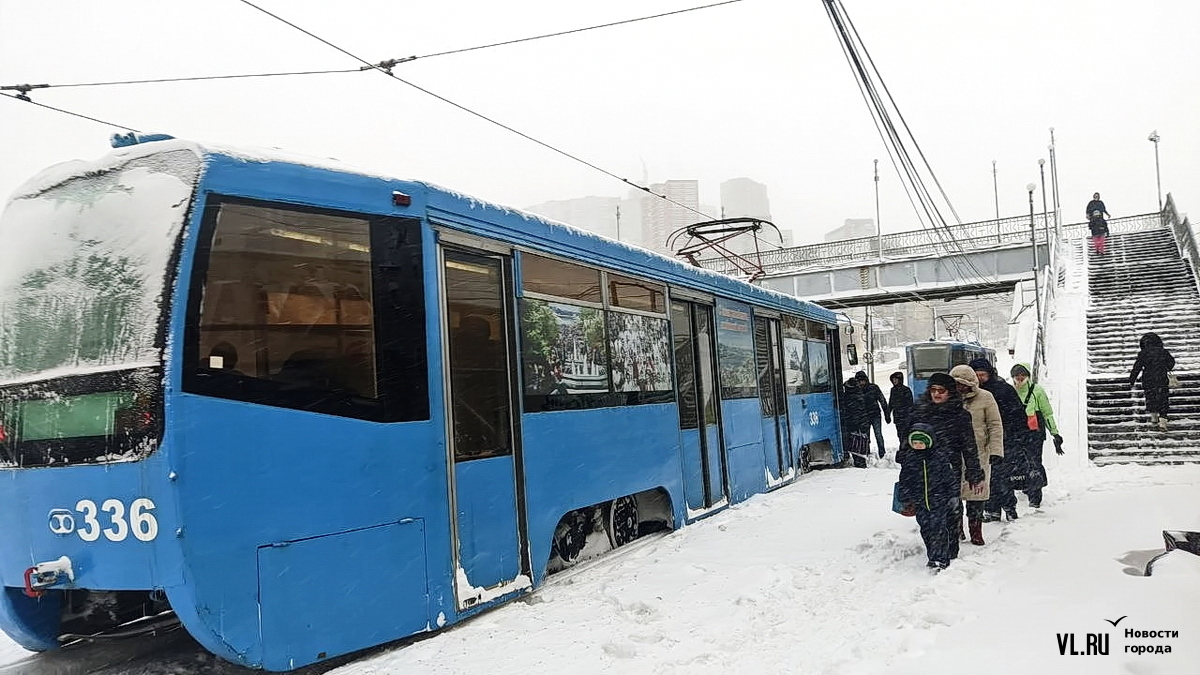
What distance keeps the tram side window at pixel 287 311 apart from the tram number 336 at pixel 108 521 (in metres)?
0.68

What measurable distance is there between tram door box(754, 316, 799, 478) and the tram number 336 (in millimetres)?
8187

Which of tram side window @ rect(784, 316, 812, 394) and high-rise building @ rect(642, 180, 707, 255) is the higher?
high-rise building @ rect(642, 180, 707, 255)

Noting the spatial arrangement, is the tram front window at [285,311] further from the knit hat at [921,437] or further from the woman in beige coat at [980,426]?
the woman in beige coat at [980,426]

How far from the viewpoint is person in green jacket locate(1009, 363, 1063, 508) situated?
8.80 meters

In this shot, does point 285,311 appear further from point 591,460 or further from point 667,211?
point 667,211

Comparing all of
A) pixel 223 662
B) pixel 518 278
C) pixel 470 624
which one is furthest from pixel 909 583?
pixel 223 662

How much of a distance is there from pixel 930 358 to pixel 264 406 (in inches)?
1083

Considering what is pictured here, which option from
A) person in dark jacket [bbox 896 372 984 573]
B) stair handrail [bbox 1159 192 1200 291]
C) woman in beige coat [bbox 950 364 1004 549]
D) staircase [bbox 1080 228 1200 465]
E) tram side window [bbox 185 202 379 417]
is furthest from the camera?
stair handrail [bbox 1159 192 1200 291]

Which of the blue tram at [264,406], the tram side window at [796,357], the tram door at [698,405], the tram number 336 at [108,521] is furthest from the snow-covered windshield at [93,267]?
the tram side window at [796,357]

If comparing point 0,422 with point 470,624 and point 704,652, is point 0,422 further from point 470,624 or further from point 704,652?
point 704,652

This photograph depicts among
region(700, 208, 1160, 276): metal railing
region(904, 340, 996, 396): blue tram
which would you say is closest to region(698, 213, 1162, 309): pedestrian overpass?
region(700, 208, 1160, 276): metal railing

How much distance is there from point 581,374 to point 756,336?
5.00 meters

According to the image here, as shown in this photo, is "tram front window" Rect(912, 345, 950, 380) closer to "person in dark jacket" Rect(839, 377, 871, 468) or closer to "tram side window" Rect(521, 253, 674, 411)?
"person in dark jacket" Rect(839, 377, 871, 468)

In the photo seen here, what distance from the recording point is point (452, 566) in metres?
5.09
